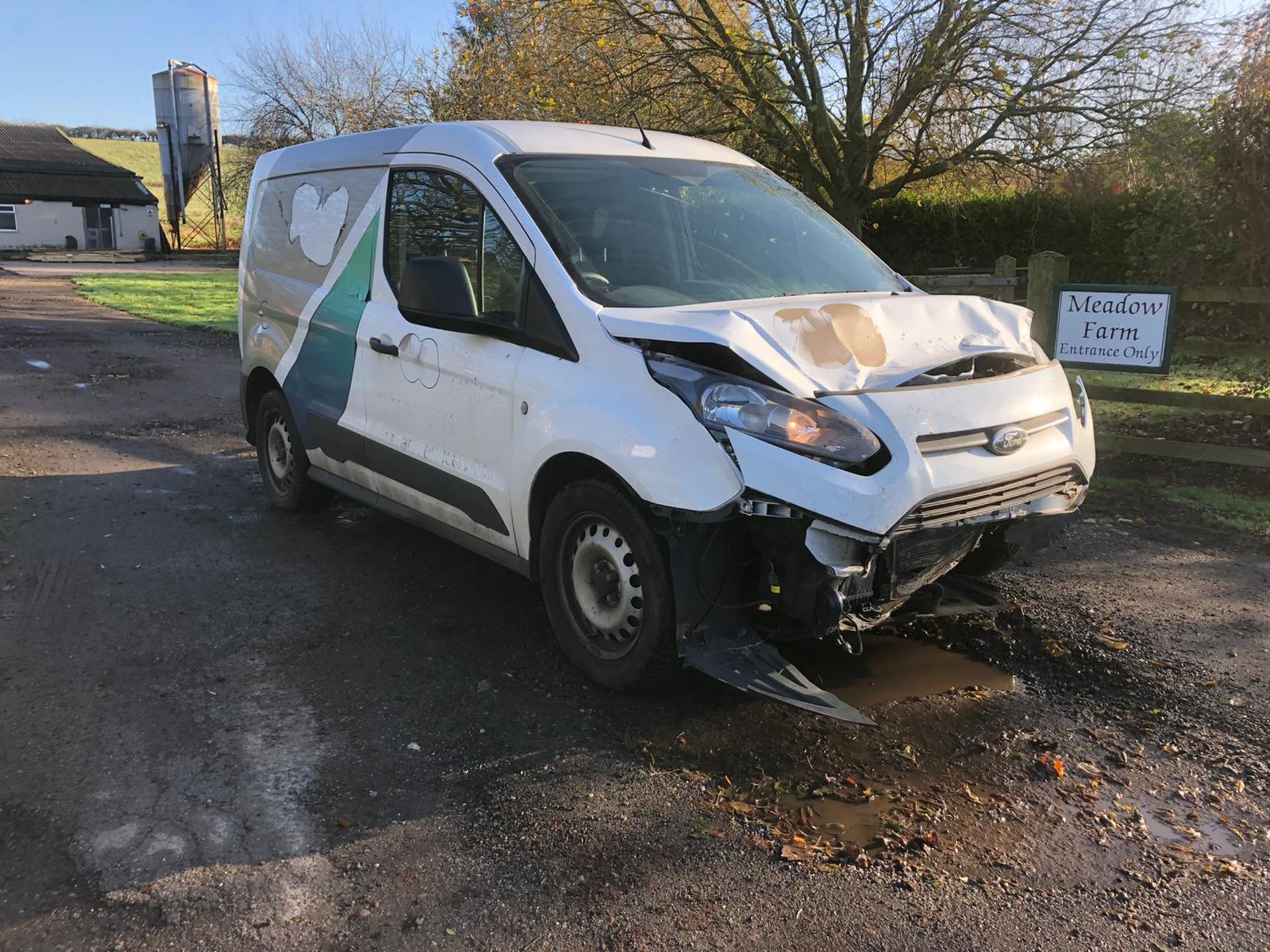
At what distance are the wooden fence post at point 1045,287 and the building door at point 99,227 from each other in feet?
184

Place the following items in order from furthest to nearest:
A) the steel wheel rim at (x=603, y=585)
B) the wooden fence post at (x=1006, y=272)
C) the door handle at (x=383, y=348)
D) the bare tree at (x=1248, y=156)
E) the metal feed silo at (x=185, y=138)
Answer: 1. the metal feed silo at (x=185, y=138)
2. the wooden fence post at (x=1006, y=272)
3. the bare tree at (x=1248, y=156)
4. the door handle at (x=383, y=348)
5. the steel wheel rim at (x=603, y=585)

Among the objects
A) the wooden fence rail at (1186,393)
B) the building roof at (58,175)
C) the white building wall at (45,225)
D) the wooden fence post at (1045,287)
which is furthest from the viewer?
the building roof at (58,175)

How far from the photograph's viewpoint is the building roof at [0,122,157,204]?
168 feet

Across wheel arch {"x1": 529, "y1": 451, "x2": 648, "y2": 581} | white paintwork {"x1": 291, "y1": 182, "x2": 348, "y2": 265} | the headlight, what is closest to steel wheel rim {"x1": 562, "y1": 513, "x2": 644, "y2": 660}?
wheel arch {"x1": 529, "y1": 451, "x2": 648, "y2": 581}

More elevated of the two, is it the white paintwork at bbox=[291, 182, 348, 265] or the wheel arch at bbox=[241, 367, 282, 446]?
the white paintwork at bbox=[291, 182, 348, 265]

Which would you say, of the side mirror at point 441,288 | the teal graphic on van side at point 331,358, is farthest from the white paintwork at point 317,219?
the side mirror at point 441,288

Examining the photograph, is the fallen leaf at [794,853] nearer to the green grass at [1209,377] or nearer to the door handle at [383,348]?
the door handle at [383,348]

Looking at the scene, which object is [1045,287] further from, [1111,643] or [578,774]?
[578,774]

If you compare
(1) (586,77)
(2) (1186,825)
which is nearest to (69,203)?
(1) (586,77)

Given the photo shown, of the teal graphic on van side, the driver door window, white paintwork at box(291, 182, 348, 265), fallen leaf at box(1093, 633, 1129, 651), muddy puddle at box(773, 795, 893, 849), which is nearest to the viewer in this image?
muddy puddle at box(773, 795, 893, 849)

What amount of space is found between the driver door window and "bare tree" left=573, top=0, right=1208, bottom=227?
7.33 m

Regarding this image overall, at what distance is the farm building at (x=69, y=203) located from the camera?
50500mm

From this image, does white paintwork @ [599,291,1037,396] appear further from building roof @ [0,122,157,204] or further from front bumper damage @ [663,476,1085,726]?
building roof @ [0,122,157,204]

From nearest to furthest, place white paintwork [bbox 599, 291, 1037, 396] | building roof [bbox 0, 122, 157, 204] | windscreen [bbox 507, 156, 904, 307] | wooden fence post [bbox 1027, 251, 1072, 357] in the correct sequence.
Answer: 1. white paintwork [bbox 599, 291, 1037, 396]
2. windscreen [bbox 507, 156, 904, 307]
3. wooden fence post [bbox 1027, 251, 1072, 357]
4. building roof [bbox 0, 122, 157, 204]
